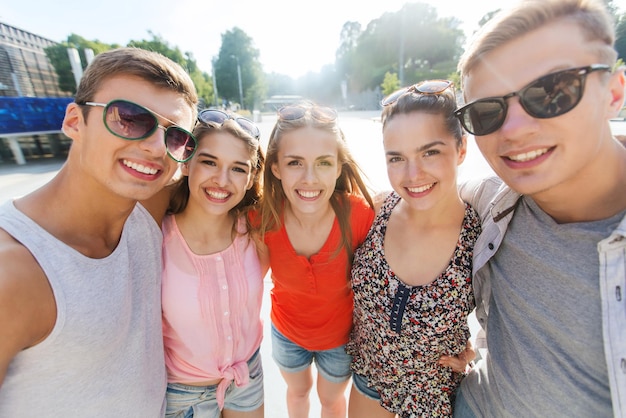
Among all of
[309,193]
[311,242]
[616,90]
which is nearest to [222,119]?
[309,193]

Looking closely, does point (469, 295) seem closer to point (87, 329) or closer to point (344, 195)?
point (344, 195)

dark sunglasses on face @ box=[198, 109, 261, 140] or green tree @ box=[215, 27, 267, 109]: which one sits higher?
green tree @ box=[215, 27, 267, 109]

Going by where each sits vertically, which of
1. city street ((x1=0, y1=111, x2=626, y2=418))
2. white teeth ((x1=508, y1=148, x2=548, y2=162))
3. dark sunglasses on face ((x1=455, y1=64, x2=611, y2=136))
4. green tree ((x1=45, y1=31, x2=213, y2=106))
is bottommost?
city street ((x1=0, y1=111, x2=626, y2=418))

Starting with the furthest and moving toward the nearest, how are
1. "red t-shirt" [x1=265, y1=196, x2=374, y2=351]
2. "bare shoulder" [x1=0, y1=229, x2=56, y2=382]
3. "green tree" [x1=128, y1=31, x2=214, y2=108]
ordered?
"green tree" [x1=128, y1=31, x2=214, y2=108] < "red t-shirt" [x1=265, y1=196, x2=374, y2=351] < "bare shoulder" [x1=0, y1=229, x2=56, y2=382]

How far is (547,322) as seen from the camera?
1.28 metres

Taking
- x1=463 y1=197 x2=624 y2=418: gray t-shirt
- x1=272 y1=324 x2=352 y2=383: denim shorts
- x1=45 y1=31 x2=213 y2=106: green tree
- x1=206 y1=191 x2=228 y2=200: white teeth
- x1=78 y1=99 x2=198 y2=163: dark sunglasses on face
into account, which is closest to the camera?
x1=463 y1=197 x2=624 y2=418: gray t-shirt

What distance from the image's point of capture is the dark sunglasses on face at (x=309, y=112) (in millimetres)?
2121

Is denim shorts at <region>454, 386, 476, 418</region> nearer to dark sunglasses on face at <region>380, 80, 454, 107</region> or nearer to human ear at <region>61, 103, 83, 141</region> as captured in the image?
dark sunglasses on face at <region>380, 80, 454, 107</region>

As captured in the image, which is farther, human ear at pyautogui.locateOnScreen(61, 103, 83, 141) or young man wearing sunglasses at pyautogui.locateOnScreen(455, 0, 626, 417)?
human ear at pyautogui.locateOnScreen(61, 103, 83, 141)

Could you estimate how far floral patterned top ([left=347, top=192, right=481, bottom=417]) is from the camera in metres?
1.61

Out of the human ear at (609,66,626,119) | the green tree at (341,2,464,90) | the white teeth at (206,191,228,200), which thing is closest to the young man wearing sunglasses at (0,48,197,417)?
the white teeth at (206,191,228,200)

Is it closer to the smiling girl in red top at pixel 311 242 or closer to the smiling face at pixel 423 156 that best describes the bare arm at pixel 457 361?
the smiling girl in red top at pixel 311 242

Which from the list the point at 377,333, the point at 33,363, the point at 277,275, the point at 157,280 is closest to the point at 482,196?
the point at 377,333

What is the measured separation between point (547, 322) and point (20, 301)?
2097 mm
